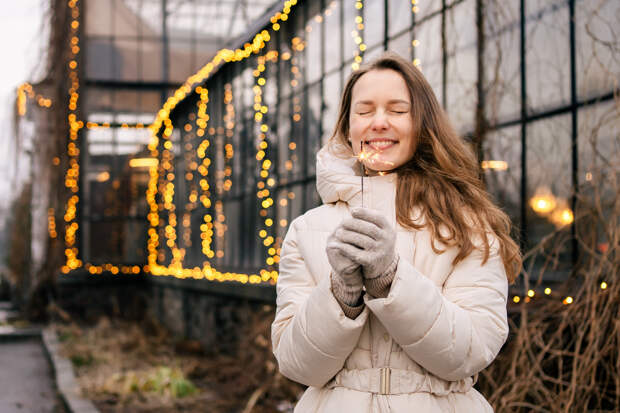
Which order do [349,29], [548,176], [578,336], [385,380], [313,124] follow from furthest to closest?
[313,124] → [349,29] → [548,176] → [578,336] → [385,380]

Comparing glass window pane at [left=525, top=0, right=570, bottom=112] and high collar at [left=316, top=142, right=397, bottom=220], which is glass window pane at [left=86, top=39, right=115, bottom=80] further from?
high collar at [left=316, top=142, right=397, bottom=220]

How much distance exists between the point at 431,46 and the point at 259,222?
13.2ft

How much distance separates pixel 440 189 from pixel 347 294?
482mm

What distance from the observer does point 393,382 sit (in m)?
2.04

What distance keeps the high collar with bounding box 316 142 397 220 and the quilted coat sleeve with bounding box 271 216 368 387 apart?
0.14m

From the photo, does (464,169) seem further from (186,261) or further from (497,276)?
(186,261)

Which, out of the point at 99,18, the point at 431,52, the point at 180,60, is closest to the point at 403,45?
the point at 431,52

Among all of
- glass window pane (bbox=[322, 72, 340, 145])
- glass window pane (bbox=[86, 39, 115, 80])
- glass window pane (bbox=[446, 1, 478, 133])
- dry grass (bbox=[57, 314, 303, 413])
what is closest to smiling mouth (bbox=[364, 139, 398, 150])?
glass window pane (bbox=[446, 1, 478, 133])

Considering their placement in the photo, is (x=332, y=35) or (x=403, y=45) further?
(x=332, y=35)

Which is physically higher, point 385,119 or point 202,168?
point 202,168

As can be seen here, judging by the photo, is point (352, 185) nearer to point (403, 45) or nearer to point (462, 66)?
point (462, 66)

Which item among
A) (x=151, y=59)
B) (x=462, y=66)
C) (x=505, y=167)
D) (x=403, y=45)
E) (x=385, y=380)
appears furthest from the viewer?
(x=151, y=59)

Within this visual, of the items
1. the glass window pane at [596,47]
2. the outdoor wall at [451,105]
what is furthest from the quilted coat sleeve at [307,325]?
the glass window pane at [596,47]

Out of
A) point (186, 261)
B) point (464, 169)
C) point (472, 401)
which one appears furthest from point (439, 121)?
point (186, 261)
